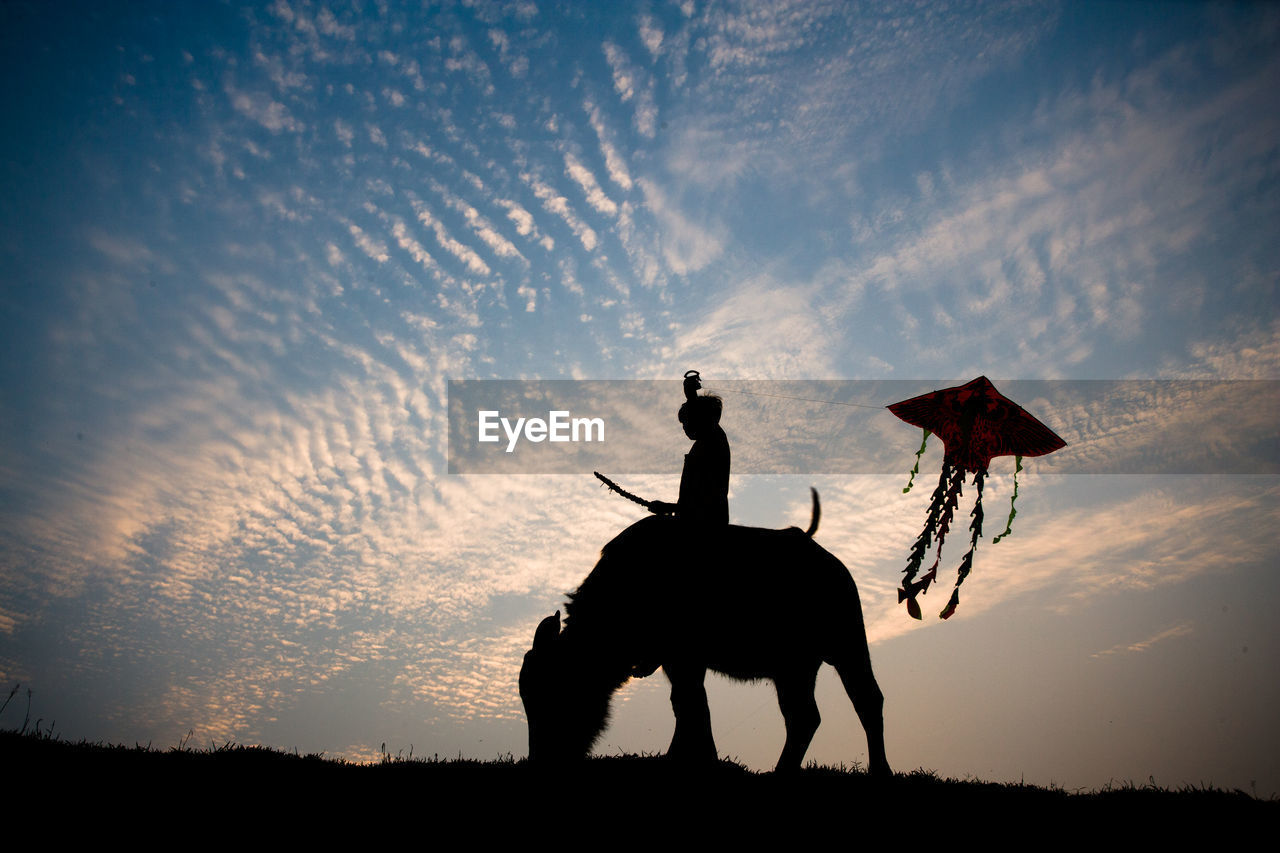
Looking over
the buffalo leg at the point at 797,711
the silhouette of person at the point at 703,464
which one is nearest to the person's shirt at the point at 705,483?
the silhouette of person at the point at 703,464

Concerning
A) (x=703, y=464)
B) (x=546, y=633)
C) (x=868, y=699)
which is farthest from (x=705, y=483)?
(x=868, y=699)

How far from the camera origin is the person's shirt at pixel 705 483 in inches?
257

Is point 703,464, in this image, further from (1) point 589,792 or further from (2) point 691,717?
(1) point 589,792

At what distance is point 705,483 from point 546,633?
1.96 m

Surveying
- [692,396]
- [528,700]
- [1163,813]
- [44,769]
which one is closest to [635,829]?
[528,700]

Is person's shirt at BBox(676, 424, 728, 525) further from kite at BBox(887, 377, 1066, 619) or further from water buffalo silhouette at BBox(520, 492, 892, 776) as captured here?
kite at BBox(887, 377, 1066, 619)

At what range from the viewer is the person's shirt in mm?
6539

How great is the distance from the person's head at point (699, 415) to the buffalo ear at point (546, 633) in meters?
2.17

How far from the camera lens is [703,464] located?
660 cm

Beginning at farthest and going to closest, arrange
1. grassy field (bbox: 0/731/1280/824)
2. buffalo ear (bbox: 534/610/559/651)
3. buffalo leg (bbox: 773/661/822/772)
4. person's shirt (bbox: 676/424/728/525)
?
1. buffalo leg (bbox: 773/661/822/772)
2. person's shirt (bbox: 676/424/728/525)
3. buffalo ear (bbox: 534/610/559/651)
4. grassy field (bbox: 0/731/1280/824)

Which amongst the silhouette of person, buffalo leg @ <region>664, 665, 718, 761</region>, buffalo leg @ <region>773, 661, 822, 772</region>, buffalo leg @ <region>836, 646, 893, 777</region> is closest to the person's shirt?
the silhouette of person

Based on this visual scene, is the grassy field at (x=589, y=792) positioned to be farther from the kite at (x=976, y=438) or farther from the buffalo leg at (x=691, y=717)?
the kite at (x=976, y=438)

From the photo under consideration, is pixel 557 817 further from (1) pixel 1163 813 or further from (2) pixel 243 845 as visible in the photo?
(1) pixel 1163 813

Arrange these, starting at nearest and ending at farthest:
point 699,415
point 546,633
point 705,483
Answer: point 546,633
point 705,483
point 699,415
